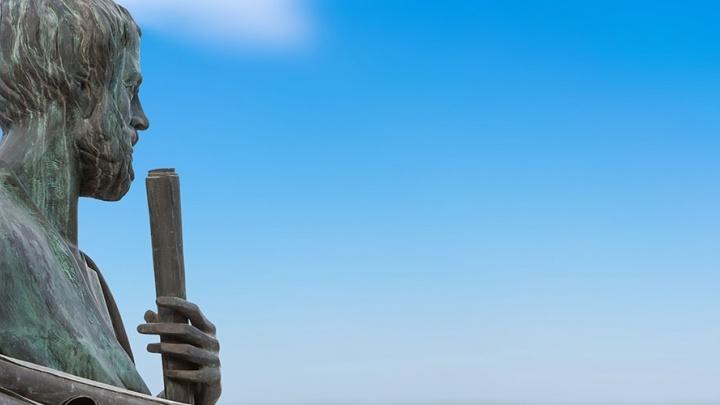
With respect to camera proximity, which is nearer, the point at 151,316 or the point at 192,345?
the point at 192,345

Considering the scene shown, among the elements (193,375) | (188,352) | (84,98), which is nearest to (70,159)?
(84,98)

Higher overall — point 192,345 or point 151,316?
point 151,316

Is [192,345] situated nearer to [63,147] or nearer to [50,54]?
[63,147]

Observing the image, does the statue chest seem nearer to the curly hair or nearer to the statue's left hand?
the statue's left hand

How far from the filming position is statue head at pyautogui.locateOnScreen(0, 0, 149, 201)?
20.6 ft

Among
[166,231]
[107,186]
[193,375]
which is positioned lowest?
[193,375]

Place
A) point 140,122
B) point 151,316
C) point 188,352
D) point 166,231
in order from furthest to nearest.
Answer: point 140,122 → point 166,231 → point 151,316 → point 188,352

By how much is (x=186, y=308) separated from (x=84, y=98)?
1.28m

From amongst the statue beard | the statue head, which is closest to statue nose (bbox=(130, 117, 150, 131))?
the statue beard

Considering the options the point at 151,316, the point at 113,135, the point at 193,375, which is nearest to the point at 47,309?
the point at 151,316

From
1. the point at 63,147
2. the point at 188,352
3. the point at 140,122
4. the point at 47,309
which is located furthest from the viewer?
the point at 140,122

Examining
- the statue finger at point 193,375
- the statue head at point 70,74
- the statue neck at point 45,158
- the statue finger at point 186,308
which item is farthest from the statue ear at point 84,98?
the statue finger at point 193,375

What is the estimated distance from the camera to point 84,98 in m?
6.40

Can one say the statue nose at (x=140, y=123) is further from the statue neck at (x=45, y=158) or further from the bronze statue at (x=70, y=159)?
the statue neck at (x=45, y=158)
